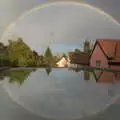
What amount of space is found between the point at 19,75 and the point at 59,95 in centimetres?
30

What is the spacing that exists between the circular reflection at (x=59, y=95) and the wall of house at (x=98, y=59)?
0.41ft

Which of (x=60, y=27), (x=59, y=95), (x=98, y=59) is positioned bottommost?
(x=59, y=95)

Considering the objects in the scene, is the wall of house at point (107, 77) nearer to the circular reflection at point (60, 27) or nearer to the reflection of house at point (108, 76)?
the reflection of house at point (108, 76)

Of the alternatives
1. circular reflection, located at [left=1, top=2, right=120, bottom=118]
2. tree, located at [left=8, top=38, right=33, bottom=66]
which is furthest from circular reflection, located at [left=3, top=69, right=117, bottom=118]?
tree, located at [left=8, top=38, right=33, bottom=66]

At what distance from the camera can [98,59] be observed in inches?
84.4

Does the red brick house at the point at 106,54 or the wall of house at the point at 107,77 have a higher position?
the red brick house at the point at 106,54

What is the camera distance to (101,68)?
84.3 inches

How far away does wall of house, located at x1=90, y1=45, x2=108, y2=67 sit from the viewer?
214cm

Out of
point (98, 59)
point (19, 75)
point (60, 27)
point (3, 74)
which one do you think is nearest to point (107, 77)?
point (98, 59)

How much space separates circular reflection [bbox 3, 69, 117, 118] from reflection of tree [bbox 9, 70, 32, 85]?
0.02 m

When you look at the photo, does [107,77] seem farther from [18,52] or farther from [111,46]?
[18,52]

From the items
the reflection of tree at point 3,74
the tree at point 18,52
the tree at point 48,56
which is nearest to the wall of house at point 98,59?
the tree at point 48,56

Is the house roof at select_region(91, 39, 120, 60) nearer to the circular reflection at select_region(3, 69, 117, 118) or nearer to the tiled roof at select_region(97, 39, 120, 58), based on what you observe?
the tiled roof at select_region(97, 39, 120, 58)

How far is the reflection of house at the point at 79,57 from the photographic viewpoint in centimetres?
215
